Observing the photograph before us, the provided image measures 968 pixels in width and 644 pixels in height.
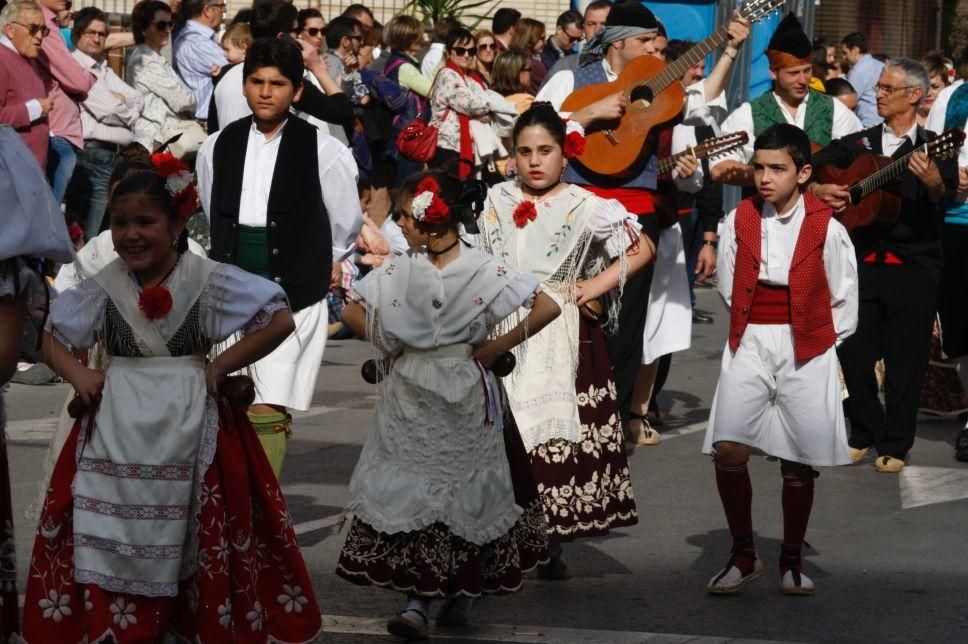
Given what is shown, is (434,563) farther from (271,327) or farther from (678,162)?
(678,162)

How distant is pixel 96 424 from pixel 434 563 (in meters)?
1.32

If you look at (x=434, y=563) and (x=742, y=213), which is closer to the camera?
(x=434, y=563)

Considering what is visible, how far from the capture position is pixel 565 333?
21.8ft

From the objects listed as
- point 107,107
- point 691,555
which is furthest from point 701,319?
point 691,555

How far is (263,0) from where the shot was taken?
8.31 meters

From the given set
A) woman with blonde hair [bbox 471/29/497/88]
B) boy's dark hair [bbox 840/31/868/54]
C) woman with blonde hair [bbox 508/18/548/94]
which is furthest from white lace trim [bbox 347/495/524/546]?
boy's dark hair [bbox 840/31/868/54]

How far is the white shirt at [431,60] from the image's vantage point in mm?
15242

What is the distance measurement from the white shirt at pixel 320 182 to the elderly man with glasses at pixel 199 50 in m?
6.54

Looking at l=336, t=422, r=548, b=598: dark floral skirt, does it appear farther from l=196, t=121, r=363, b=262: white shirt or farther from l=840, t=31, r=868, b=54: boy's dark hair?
l=840, t=31, r=868, b=54: boy's dark hair

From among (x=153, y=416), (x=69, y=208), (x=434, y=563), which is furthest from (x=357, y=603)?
(x=69, y=208)

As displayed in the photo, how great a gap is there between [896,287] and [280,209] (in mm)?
3750

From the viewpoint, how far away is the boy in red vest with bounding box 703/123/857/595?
6.42 m

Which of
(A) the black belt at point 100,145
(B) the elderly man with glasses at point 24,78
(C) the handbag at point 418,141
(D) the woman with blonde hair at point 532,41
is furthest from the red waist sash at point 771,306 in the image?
(D) the woman with blonde hair at point 532,41

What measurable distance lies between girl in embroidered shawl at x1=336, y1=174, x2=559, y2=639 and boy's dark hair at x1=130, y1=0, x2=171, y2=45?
7757mm
